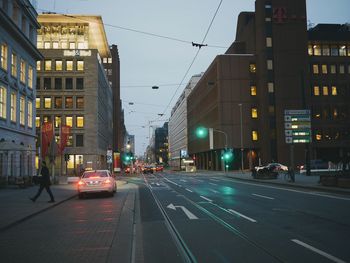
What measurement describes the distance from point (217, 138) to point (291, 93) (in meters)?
15.4

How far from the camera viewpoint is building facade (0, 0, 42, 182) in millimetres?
32688

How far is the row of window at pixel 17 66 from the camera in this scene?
33.6 metres

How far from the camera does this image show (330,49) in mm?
80562

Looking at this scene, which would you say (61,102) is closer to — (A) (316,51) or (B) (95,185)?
(A) (316,51)

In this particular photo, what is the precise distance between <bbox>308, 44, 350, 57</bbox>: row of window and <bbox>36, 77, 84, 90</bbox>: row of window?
143ft

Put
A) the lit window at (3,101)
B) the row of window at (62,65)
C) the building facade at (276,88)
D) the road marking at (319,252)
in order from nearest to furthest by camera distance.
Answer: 1. the road marking at (319,252)
2. the lit window at (3,101)
3. the row of window at (62,65)
4. the building facade at (276,88)

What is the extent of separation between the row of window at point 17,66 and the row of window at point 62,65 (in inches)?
1060

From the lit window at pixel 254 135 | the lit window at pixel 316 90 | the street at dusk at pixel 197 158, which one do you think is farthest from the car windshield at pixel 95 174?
the lit window at pixel 316 90

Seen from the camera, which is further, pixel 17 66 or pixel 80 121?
pixel 80 121

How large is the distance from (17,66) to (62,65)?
3269cm

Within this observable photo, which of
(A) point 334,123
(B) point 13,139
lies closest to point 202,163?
(A) point 334,123

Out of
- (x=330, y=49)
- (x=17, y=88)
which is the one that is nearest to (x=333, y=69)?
(x=330, y=49)

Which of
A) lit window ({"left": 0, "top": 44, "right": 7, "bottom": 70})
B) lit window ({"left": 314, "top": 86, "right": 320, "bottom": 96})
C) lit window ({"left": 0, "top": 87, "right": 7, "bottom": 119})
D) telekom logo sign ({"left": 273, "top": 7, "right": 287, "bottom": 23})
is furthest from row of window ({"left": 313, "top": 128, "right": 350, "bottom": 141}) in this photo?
lit window ({"left": 0, "top": 44, "right": 7, "bottom": 70})

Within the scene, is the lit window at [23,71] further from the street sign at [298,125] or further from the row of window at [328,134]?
the row of window at [328,134]
